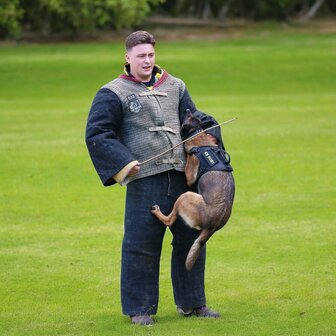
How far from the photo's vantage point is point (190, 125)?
714cm

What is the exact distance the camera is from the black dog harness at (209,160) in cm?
705

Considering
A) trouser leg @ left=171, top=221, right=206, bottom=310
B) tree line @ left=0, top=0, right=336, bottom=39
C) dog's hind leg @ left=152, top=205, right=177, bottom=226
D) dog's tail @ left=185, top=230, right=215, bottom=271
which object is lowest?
tree line @ left=0, top=0, right=336, bottom=39

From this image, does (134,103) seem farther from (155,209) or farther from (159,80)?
(155,209)

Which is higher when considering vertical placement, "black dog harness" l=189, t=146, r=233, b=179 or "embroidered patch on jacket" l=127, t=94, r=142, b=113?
"embroidered patch on jacket" l=127, t=94, r=142, b=113

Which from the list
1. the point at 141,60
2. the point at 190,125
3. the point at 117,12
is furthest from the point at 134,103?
the point at 117,12

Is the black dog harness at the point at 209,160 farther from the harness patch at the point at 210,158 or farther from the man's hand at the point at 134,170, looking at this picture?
the man's hand at the point at 134,170

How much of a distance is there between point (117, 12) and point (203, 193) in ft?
102

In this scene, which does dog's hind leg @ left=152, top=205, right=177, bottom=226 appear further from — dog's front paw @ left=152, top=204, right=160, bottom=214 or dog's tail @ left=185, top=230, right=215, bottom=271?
dog's tail @ left=185, top=230, right=215, bottom=271

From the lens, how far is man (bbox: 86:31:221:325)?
7027 mm

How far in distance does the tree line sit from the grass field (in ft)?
31.5

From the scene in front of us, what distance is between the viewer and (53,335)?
7.01 m

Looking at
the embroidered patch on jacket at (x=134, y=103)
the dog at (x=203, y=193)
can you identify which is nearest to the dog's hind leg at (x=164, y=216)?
the dog at (x=203, y=193)

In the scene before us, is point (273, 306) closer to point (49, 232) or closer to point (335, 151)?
point (49, 232)

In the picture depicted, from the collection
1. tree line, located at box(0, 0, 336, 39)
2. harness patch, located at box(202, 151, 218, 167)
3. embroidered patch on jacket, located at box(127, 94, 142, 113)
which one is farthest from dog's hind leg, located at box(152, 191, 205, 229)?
tree line, located at box(0, 0, 336, 39)
